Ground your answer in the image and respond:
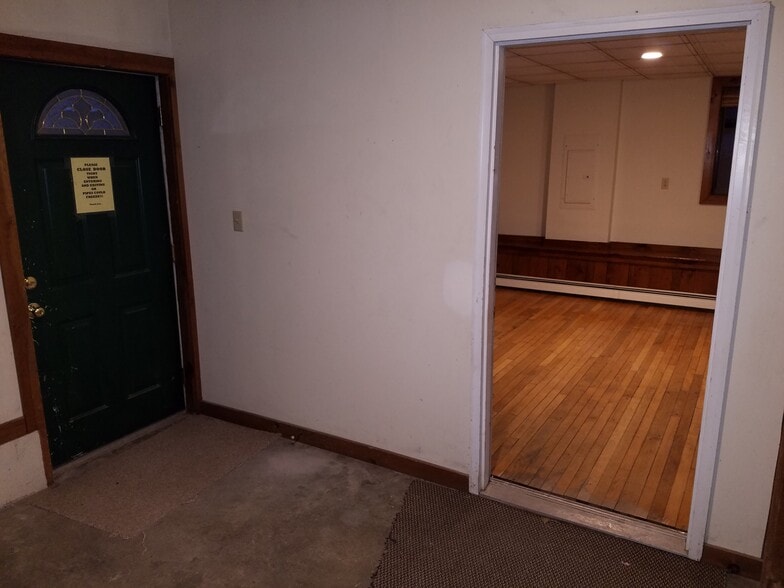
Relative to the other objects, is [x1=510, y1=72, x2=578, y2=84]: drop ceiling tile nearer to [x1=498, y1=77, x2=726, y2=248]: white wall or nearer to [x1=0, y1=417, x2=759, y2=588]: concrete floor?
[x1=498, y1=77, x2=726, y2=248]: white wall

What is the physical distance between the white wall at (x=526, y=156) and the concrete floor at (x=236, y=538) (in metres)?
4.78

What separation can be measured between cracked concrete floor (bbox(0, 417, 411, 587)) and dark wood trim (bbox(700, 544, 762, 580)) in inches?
51.2

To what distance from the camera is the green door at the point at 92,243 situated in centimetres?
273

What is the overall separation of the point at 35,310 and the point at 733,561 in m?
3.20

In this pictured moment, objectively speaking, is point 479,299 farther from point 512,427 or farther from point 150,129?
point 150,129

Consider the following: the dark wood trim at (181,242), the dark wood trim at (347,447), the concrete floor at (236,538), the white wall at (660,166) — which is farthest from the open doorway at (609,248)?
the dark wood trim at (181,242)

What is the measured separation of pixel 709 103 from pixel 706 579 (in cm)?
514

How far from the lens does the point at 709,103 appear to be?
233 inches

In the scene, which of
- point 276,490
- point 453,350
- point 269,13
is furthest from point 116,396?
point 269,13

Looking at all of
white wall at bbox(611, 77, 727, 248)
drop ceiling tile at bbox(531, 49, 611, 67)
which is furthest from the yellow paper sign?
white wall at bbox(611, 77, 727, 248)

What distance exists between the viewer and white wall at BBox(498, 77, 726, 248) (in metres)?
6.03

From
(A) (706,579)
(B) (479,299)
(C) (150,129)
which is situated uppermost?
(C) (150,129)

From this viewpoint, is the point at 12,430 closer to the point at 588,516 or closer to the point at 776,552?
the point at 588,516

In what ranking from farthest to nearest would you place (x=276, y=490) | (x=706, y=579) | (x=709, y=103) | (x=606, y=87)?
(x=606, y=87) < (x=709, y=103) < (x=276, y=490) < (x=706, y=579)
